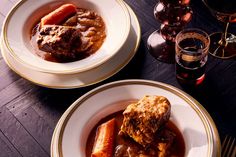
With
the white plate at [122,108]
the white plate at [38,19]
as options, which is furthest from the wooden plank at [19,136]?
the white plate at [38,19]

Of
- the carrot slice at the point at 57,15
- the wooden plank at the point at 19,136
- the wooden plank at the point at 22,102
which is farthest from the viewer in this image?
the carrot slice at the point at 57,15

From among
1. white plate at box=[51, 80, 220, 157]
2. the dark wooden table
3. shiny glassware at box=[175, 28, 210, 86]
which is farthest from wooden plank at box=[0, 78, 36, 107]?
shiny glassware at box=[175, 28, 210, 86]

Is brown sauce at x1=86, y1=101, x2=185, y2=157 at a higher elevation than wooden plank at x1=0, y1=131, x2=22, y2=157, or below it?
below

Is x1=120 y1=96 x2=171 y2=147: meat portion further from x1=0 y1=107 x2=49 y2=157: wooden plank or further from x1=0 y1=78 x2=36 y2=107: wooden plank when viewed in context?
x1=0 y1=78 x2=36 y2=107: wooden plank

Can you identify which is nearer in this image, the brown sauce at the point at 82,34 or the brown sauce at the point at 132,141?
the brown sauce at the point at 132,141

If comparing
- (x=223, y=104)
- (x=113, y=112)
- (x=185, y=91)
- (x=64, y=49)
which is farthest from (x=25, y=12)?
(x=223, y=104)

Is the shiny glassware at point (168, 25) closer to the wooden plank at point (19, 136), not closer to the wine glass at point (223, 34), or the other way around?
the wine glass at point (223, 34)
